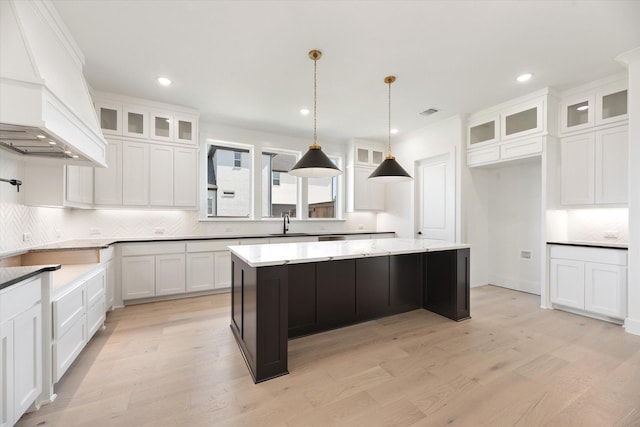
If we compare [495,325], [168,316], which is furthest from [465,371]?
[168,316]

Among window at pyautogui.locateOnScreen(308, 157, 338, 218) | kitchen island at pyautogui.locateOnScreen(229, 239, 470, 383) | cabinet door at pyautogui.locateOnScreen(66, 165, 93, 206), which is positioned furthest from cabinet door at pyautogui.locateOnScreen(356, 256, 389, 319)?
cabinet door at pyautogui.locateOnScreen(66, 165, 93, 206)

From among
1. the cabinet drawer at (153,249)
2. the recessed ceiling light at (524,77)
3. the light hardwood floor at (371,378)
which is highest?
the recessed ceiling light at (524,77)

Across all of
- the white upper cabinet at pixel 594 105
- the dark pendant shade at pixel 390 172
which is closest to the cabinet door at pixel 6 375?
the dark pendant shade at pixel 390 172

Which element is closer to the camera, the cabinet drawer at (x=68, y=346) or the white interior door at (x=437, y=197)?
the cabinet drawer at (x=68, y=346)

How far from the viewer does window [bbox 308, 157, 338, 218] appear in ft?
19.6

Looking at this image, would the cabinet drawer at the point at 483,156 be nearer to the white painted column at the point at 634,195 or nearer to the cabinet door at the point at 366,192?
the white painted column at the point at 634,195

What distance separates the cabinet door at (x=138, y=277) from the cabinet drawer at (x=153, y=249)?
0.06m

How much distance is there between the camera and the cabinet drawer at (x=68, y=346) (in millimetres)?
1861

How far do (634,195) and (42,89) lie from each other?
524 centimetres

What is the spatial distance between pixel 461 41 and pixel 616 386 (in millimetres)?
3075

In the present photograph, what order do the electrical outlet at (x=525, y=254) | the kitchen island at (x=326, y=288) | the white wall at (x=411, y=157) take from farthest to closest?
the white wall at (x=411, y=157) → the electrical outlet at (x=525, y=254) → the kitchen island at (x=326, y=288)

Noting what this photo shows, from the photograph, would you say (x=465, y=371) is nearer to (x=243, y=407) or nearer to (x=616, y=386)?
(x=616, y=386)

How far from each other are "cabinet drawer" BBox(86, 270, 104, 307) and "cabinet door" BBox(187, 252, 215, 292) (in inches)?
49.6

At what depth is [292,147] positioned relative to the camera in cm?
552
